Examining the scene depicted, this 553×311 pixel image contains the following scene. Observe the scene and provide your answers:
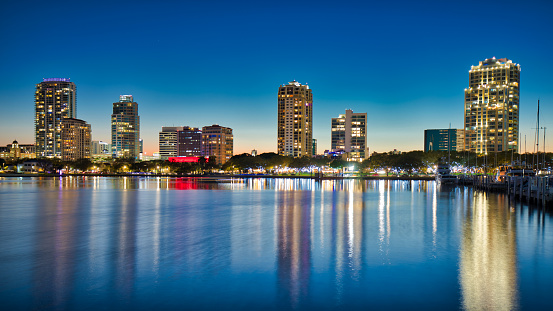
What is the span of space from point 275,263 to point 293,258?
106 centimetres

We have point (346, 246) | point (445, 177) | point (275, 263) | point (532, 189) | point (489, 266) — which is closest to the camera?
point (489, 266)

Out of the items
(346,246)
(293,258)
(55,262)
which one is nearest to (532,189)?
(346,246)

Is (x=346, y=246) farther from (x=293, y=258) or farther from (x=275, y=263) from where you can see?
(x=275, y=263)

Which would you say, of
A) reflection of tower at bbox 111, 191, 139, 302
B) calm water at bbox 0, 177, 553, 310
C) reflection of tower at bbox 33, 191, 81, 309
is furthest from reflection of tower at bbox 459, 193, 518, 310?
reflection of tower at bbox 33, 191, 81, 309

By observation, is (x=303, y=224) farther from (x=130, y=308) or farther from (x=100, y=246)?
(x=130, y=308)

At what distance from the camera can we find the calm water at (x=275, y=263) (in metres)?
11.6

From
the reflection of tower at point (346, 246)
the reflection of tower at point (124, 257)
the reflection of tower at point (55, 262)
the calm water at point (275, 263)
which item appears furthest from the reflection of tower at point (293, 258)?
the reflection of tower at point (55, 262)

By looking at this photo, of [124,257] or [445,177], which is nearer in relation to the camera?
[124,257]

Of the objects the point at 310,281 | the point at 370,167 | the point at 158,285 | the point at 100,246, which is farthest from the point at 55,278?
the point at 370,167

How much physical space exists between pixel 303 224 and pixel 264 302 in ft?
47.3

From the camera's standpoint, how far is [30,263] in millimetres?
15555

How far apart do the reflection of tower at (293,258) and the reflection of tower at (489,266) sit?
4.63 metres

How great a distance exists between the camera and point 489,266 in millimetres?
15180

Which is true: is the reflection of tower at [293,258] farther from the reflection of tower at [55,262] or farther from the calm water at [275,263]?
the reflection of tower at [55,262]
